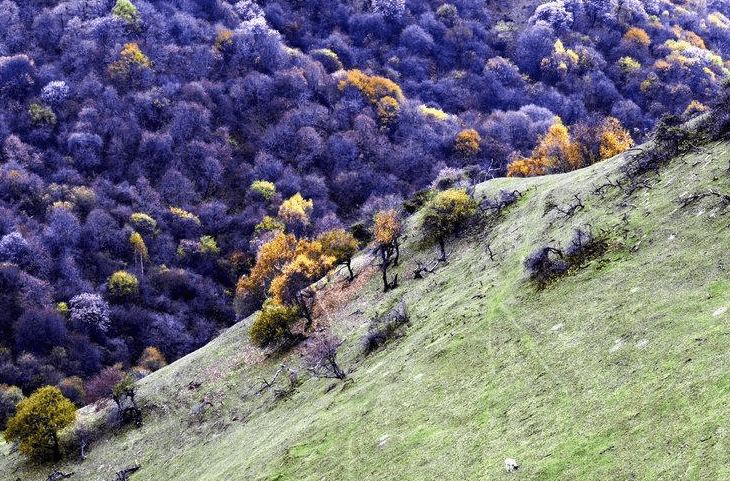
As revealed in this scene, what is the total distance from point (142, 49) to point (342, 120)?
5286cm

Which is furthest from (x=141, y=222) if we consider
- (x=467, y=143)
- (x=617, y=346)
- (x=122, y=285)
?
(x=617, y=346)

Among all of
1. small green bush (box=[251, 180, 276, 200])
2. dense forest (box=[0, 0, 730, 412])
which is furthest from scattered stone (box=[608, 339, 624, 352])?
small green bush (box=[251, 180, 276, 200])

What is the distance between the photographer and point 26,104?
5389 inches

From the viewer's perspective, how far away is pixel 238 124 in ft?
487

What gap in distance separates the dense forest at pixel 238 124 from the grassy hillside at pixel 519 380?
31381 millimetres

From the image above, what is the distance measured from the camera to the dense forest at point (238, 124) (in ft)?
326

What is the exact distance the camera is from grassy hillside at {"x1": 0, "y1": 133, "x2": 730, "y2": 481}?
19859 mm

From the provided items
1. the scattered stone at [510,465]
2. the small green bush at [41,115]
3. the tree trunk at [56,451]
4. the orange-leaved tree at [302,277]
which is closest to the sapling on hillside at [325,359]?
the orange-leaved tree at [302,277]

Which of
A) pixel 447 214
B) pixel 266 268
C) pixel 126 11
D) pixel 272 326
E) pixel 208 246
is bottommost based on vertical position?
pixel 208 246

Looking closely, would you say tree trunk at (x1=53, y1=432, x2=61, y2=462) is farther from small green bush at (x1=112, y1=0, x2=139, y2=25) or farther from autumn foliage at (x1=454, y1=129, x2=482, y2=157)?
small green bush at (x1=112, y1=0, x2=139, y2=25)

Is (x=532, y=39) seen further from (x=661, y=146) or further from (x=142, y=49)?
(x=661, y=146)

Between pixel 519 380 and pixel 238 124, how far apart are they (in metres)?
132

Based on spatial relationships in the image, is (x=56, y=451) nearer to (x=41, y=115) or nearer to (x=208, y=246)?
(x=208, y=246)

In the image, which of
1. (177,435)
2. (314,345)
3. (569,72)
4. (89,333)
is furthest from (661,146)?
(569,72)
